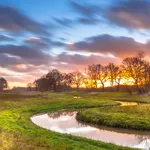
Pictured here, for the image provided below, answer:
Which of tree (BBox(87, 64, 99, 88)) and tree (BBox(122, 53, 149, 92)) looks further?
tree (BBox(87, 64, 99, 88))

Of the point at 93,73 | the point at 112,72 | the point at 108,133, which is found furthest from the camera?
the point at 93,73

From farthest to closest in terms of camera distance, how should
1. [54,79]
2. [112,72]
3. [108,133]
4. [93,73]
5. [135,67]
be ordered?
[54,79]
[93,73]
[112,72]
[135,67]
[108,133]

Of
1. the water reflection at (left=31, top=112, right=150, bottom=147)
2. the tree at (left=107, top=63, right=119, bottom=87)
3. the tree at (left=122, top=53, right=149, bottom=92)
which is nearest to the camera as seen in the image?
the water reflection at (left=31, top=112, right=150, bottom=147)

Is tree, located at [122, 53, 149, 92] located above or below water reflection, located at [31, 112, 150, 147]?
above

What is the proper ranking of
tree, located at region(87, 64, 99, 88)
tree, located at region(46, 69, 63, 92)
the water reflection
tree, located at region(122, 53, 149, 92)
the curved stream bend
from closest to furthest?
the curved stream bend
the water reflection
tree, located at region(122, 53, 149, 92)
tree, located at region(87, 64, 99, 88)
tree, located at region(46, 69, 63, 92)

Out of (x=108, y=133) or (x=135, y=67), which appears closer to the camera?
(x=108, y=133)

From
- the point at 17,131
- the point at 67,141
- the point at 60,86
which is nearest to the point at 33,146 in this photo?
the point at 67,141

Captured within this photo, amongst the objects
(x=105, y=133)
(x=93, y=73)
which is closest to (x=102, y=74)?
(x=93, y=73)

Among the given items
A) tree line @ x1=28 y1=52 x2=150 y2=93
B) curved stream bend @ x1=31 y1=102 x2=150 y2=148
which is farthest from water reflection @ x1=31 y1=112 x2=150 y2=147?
tree line @ x1=28 y1=52 x2=150 y2=93

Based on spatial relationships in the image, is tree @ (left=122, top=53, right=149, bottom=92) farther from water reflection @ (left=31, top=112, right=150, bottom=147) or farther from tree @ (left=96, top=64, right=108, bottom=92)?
water reflection @ (left=31, top=112, right=150, bottom=147)

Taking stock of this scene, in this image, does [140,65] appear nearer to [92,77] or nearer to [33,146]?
[92,77]

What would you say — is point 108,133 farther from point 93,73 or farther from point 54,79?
point 54,79

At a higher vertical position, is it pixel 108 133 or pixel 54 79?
pixel 54 79

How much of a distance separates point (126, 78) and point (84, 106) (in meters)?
67.6
